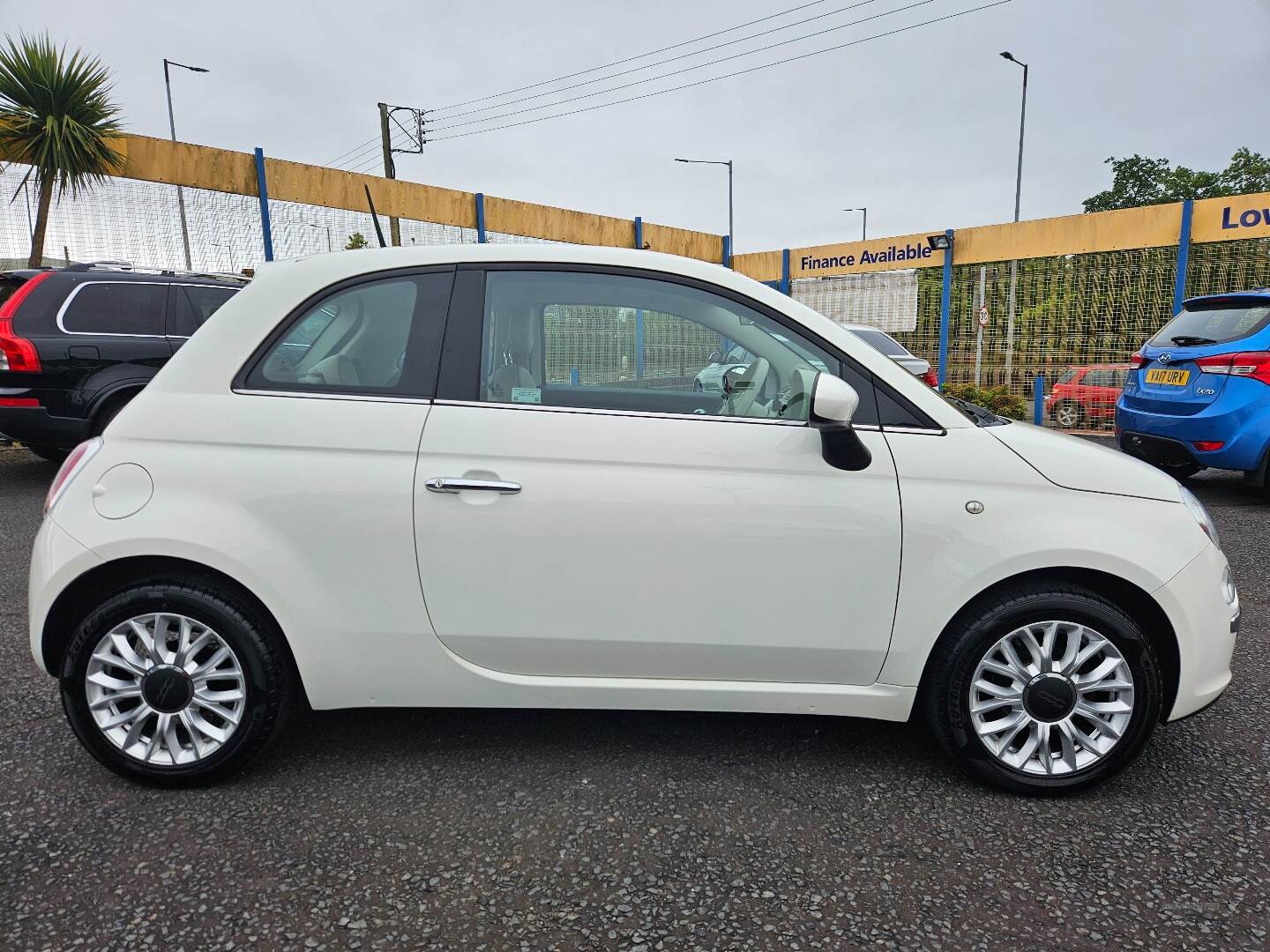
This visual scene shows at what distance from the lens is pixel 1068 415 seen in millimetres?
12852

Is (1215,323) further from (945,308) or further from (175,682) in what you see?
(945,308)

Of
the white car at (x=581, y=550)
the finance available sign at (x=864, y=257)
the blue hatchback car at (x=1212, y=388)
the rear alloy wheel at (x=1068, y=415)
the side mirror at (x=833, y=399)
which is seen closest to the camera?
the side mirror at (x=833, y=399)

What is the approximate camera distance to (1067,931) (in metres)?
1.98

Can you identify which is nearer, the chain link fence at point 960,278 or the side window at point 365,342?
the side window at point 365,342

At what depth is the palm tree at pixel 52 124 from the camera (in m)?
10.5

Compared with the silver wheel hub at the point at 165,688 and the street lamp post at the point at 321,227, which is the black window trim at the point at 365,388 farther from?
the street lamp post at the point at 321,227

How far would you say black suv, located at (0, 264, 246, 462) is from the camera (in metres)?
6.45

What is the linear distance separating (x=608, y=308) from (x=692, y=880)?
1.69 m

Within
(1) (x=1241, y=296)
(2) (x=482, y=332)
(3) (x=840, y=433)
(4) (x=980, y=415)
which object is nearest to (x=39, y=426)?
(2) (x=482, y=332)

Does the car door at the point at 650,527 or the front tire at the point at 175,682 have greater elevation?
the car door at the point at 650,527

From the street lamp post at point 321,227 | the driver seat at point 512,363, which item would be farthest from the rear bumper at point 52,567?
the street lamp post at point 321,227

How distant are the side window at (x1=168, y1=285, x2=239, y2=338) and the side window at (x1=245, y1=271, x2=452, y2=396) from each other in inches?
206

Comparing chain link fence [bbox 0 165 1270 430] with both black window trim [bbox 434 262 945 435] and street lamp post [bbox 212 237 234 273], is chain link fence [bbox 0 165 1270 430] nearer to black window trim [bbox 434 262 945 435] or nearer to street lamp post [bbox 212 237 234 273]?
street lamp post [bbox 212 237 234 273]

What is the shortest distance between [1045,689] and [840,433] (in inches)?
39.1
